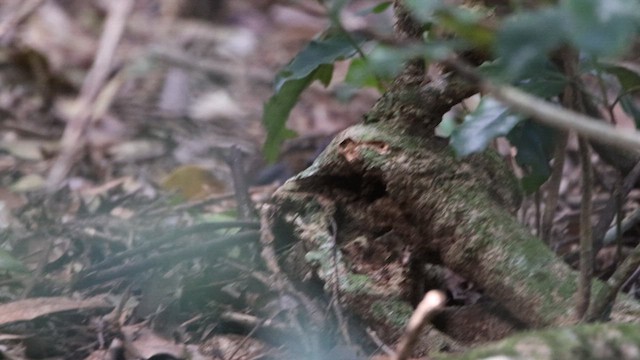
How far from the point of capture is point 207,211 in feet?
7.54

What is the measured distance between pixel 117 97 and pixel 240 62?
712mm

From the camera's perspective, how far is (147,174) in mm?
2842

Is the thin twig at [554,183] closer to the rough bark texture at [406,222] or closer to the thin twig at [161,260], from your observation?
the rough bark texture at [406,222]

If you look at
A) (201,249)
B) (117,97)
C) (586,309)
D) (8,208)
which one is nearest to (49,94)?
(117,97)

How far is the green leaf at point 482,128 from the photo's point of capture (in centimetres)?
118

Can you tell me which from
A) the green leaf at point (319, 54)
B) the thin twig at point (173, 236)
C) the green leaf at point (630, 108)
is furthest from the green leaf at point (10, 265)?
the green leaf at point (630, 108)

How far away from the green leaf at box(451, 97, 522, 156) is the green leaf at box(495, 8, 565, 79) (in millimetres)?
362

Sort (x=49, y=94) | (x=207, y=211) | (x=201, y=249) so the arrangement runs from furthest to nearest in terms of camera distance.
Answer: (x=49, y=94)
(x=207, y=211)
(x=201, y=249)

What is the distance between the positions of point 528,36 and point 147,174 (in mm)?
2164

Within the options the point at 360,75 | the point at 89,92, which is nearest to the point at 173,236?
the point at 360,75

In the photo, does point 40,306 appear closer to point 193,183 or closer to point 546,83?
point 546,83

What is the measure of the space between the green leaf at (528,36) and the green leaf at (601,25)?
0.05 ft

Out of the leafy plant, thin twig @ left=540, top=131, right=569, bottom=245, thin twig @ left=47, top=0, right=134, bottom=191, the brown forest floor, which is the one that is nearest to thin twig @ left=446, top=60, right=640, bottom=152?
the leafy plant

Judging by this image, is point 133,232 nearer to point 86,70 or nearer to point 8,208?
point 8,208
